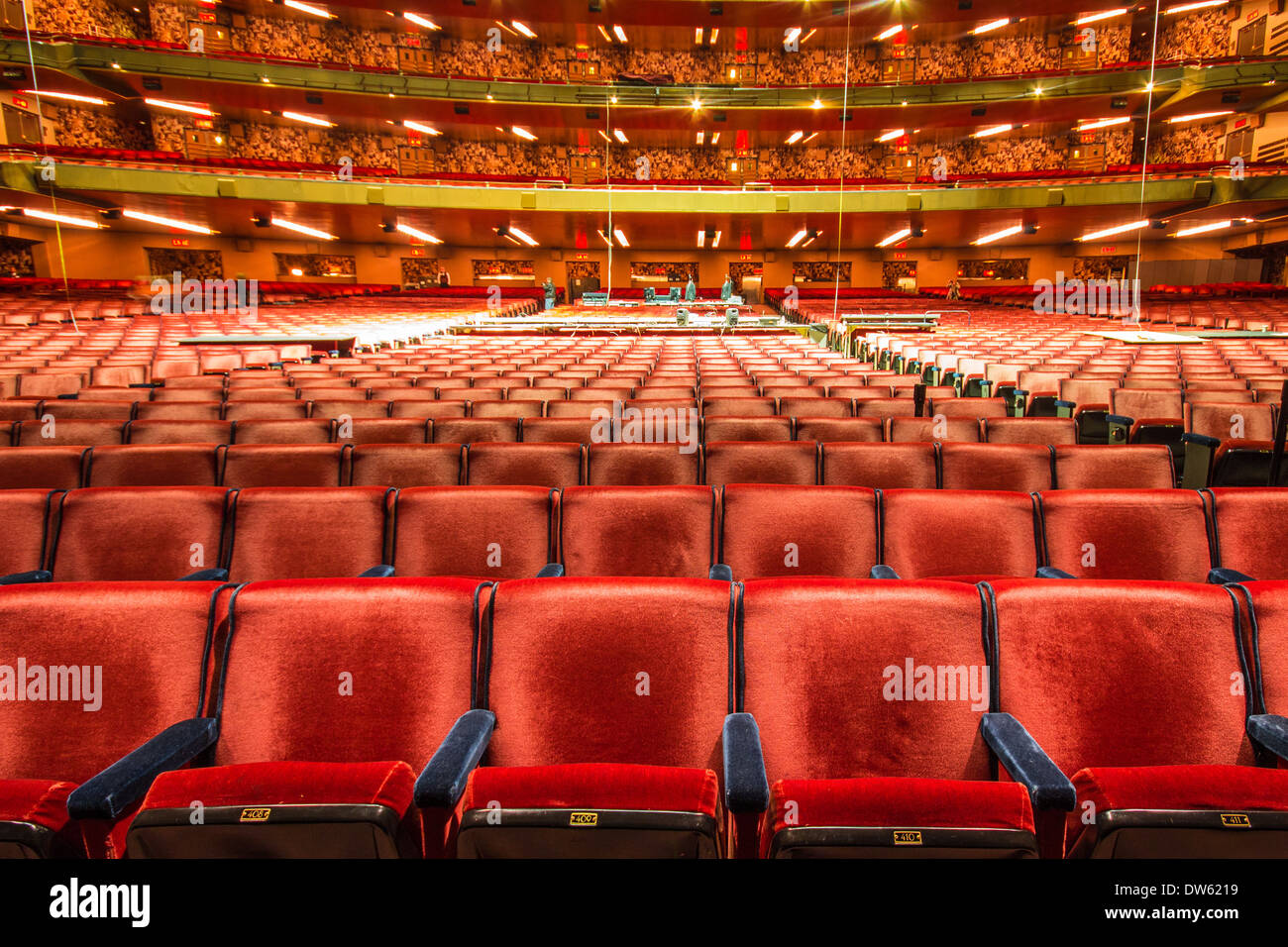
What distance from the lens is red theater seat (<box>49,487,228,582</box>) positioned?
1972mm

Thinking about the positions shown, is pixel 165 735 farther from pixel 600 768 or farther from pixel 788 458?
pixel 788 458

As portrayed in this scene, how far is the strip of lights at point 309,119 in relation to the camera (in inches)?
699

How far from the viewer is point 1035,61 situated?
61.9ft

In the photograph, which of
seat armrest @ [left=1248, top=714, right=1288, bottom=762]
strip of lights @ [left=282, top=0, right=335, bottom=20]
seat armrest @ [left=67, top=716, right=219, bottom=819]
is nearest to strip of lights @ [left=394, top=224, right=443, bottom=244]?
strip of lights @ [left=282, top=0, right=335, bottom=20]

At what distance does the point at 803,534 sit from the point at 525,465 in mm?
1165

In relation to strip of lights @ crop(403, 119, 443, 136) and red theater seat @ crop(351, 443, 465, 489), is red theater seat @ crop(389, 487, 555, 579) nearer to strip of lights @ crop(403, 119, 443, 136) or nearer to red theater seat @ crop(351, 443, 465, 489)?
red theater seat @ crop(351, 443, 465, 489)

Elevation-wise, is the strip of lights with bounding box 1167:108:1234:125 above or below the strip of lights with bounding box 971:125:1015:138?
below

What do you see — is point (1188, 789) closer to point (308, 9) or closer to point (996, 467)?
point (996, 467)

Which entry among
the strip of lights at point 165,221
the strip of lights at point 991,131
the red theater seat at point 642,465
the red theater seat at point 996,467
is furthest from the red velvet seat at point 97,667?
the strip of lights at point 991,131

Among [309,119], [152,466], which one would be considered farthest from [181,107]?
[152,466]

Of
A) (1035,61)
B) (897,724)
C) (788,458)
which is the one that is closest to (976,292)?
(1035,61)

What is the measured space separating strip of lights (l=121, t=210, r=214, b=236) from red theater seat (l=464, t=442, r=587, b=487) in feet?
60.2

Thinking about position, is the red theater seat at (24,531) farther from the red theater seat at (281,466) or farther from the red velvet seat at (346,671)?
the red velvet seat at (346,671)

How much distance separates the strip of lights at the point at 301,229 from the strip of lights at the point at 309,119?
3042mm
